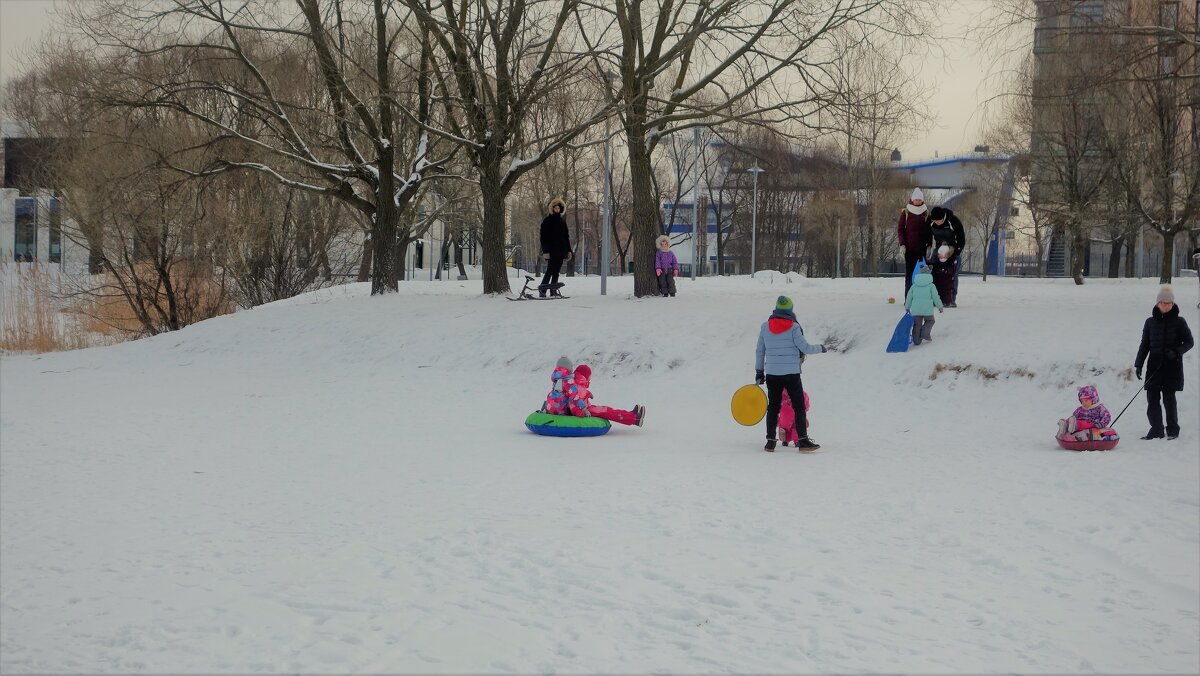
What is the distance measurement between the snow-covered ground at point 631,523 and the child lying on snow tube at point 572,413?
0.37 meters

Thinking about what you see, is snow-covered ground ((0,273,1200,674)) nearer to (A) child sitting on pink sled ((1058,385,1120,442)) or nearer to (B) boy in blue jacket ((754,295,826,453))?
(A) child sitting on pink sled ((1058,385,1120,442))

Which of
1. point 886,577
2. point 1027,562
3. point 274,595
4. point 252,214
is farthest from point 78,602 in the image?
point 252,214

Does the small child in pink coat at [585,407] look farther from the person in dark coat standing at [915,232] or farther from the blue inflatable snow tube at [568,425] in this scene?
the person in dark coat standing at [915,232]

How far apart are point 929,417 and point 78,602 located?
11.1 metres

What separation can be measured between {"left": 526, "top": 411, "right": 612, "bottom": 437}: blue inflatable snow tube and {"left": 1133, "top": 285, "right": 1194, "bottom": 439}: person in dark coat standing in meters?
6.26

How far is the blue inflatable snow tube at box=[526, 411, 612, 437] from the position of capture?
13.6 m

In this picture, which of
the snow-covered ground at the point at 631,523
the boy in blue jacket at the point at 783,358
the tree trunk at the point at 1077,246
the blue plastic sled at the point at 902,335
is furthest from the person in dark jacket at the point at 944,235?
the tree trunk at the point at 1077,246

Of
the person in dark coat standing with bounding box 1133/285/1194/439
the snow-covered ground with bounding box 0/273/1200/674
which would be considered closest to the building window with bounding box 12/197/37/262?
the snow-covered ground with bounding box 0/273/1200/674

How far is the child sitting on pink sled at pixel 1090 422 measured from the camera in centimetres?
1196

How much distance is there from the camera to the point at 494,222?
1021 inches

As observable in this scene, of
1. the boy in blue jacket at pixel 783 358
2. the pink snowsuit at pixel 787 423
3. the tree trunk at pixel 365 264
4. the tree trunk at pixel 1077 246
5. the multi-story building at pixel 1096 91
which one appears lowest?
the pink snowsuit at pixel 787 423

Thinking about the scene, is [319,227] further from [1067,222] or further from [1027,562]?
[1027,562]

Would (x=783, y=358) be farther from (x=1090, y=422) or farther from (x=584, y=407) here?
(x=1090, y=422)

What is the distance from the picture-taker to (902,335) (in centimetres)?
1733
